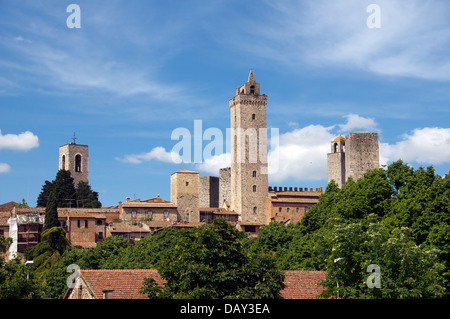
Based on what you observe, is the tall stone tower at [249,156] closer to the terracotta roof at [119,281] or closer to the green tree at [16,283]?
the green tree at [16,283]

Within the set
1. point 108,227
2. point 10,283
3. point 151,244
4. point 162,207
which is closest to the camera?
point 10,283

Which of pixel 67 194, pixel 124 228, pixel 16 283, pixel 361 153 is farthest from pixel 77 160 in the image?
pixel 16 283

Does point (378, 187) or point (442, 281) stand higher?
point (378, 187)

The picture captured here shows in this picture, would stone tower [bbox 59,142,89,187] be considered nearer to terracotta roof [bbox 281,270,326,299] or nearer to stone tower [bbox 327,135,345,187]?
stone tower [bbox 327,135,345,187]

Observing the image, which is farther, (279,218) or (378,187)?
(279,218)

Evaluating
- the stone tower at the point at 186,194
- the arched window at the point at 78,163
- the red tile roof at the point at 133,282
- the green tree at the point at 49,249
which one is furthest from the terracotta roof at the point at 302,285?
the arched window at the point at 78,163

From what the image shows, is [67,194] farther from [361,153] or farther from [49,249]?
[361,153]

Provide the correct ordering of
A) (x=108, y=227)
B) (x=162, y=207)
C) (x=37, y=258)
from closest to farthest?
1. (x=37, y=258)
2. (x=108, y=227)
3. (x=162, y=207)

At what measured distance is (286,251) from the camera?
48562mm

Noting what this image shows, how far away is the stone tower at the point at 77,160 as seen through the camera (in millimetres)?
127812

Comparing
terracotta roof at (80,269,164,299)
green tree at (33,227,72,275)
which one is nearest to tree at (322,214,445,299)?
terracotta roof at (80,269,164,299)

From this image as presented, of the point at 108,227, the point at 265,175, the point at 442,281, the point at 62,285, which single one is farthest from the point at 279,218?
the point at 442,281
